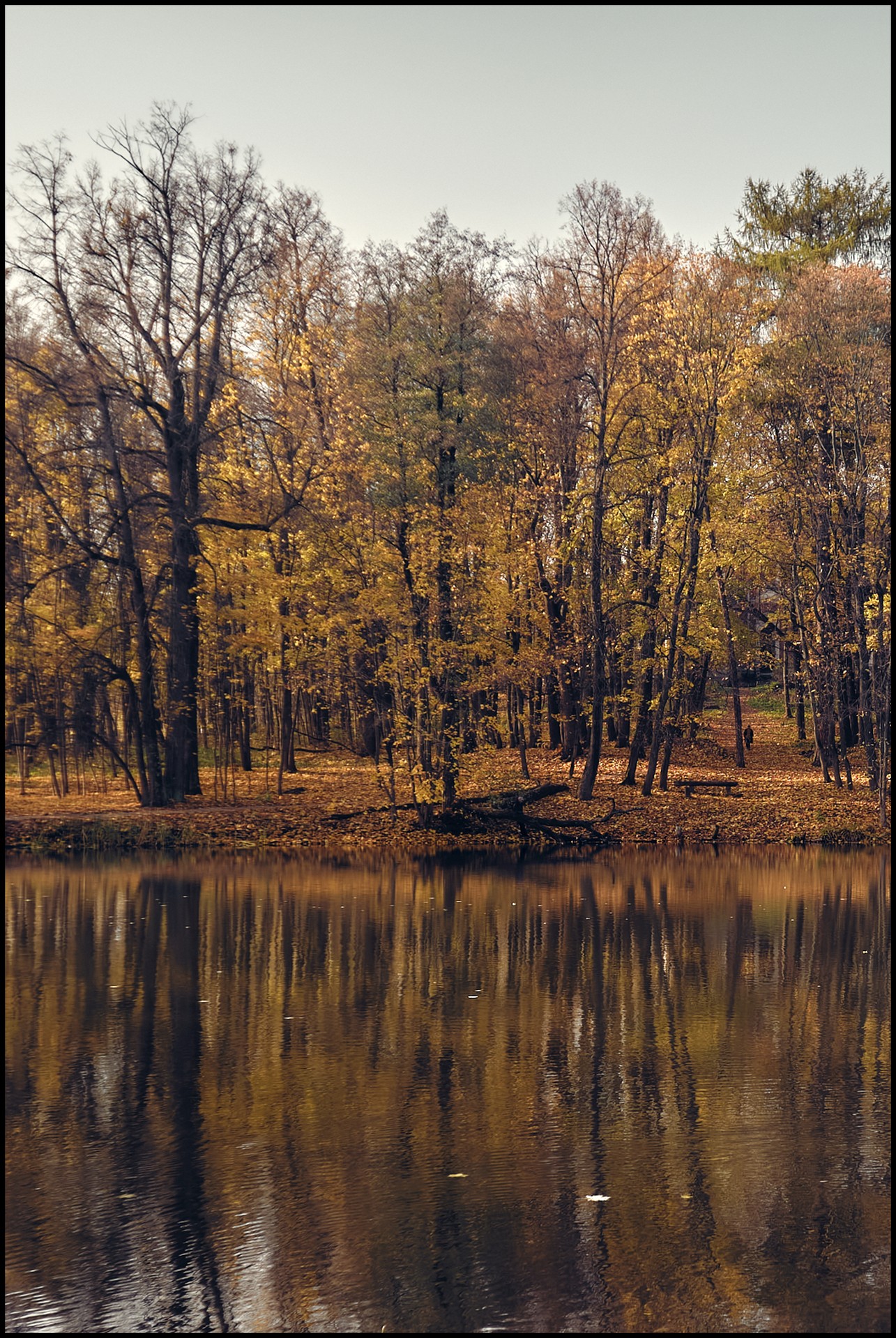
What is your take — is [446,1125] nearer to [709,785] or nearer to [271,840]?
[271,840]

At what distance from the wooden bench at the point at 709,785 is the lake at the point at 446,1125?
15.5m

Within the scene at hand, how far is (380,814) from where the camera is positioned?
30.0 metres

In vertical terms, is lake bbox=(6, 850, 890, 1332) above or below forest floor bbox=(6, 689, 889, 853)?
below

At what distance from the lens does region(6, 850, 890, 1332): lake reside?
6.76m

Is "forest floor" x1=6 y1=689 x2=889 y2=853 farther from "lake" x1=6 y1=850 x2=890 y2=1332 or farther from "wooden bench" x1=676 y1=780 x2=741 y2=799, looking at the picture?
"lake" x1=6 y1=850 x2=890 y2=1332

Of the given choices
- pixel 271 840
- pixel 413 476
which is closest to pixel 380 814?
pixel 271 840

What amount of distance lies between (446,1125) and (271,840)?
60.5 ft

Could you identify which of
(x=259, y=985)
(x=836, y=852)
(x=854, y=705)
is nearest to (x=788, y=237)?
(x=854, y=705)

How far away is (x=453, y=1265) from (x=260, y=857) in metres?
19.1

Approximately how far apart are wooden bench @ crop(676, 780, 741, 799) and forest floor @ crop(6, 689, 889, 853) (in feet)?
0.93

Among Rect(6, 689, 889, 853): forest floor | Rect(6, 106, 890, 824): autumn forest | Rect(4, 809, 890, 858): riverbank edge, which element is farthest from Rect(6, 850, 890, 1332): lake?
Rect(6, 106, 890, 824): autumn forest

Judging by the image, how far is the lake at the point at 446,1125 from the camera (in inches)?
266

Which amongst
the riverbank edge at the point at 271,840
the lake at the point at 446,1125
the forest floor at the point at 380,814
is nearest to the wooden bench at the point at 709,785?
the forest floor at the point at 380,814

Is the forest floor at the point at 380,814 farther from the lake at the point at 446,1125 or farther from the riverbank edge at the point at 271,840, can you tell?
the lake at the point at 446,1125
